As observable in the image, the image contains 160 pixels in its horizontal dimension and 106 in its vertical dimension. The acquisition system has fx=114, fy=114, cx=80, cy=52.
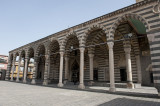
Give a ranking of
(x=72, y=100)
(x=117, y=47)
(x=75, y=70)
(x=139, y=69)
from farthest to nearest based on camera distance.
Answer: (x=75, y=70) < (x=117, y=47) < (x=139, y=69) < (x=72, y=100)

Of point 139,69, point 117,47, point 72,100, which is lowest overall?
point 72,100

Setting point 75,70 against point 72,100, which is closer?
point 72,100

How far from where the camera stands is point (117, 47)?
15.5 meters

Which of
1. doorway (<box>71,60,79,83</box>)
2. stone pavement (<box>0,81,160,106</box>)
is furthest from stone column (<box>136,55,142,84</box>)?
doorway (<box>71,60,79,83</box>)

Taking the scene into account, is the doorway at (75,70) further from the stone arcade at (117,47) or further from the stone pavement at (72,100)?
the stone pavement at (72,100)

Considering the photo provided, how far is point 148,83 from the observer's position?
13.3 meters

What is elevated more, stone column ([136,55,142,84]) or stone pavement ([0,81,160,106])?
stone column ([136,55,142,84])

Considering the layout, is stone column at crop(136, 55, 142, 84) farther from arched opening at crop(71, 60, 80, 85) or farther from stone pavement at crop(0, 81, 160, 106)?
arched opening at crop(71, 60, 80, 85)

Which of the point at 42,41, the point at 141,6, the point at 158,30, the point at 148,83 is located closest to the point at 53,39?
the point at 42,41

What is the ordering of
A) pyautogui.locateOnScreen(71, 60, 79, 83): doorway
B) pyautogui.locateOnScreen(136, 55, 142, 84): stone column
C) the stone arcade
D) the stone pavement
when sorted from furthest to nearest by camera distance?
pyautogui.locateOnScreen(71, 60, 79, 83): doorway
pyautogui.locateOnScreen(136, 55, 142, 84): stone column
the stone arcade
the stone pavement

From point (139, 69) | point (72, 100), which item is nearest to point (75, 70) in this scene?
point (139, 69)

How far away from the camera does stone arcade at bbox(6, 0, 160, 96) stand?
7.96 meters

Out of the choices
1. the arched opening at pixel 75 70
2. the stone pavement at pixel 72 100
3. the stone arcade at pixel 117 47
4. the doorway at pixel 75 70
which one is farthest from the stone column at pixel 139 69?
the doorway at pixel 75 70

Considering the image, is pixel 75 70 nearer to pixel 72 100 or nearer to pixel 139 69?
pixel 139 69
